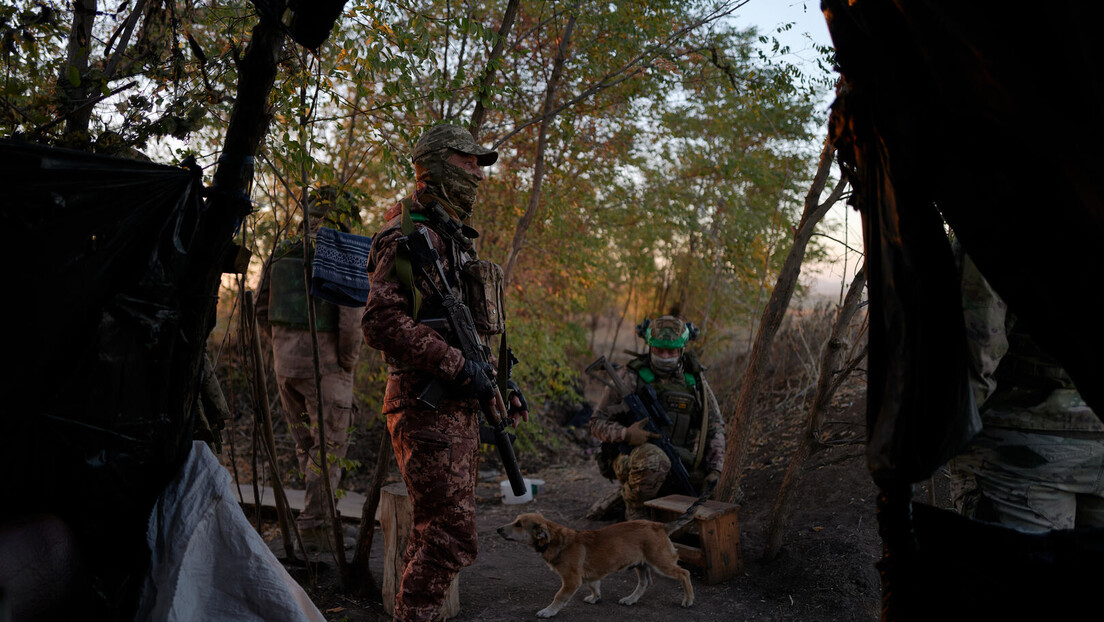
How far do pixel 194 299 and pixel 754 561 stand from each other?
3988 mm

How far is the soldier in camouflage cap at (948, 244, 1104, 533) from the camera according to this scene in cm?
196

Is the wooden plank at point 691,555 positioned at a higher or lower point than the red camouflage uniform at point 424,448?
lower

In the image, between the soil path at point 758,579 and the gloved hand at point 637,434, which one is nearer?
the soil path at point 758,579

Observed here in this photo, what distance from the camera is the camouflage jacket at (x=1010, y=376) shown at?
1.93m

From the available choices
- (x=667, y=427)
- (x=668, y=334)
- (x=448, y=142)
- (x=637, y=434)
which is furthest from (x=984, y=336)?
(x=667, y=427)

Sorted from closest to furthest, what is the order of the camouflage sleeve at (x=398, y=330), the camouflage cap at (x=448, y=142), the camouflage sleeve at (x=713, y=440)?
the camouflage sleeve at (x=398, y=330) < the camouflage cap at (x=448, y=142) < the camouflage sleeve at (x=713, y=440)

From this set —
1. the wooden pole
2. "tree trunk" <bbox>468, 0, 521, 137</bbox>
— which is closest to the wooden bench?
the wooden pole

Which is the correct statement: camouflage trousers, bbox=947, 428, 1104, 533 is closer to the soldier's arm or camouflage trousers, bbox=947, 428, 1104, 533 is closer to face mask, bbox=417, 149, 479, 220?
face mask, bbox=417, 149, 479, 220

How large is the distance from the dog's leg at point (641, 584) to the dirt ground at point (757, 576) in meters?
0.05

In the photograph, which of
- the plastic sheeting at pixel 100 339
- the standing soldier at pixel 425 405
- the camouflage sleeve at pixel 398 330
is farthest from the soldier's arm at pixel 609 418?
the plastic sheeting at pixel 100 339

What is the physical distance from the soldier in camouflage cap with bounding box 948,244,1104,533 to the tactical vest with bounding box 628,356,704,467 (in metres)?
3.40

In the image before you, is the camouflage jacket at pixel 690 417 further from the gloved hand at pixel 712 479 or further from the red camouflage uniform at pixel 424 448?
the red camouflage uniform at pixel 424 448

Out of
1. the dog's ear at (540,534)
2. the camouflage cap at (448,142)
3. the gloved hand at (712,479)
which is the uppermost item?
the camouflage cap at (448,142)

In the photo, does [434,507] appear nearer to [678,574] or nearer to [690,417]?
[678,574]
